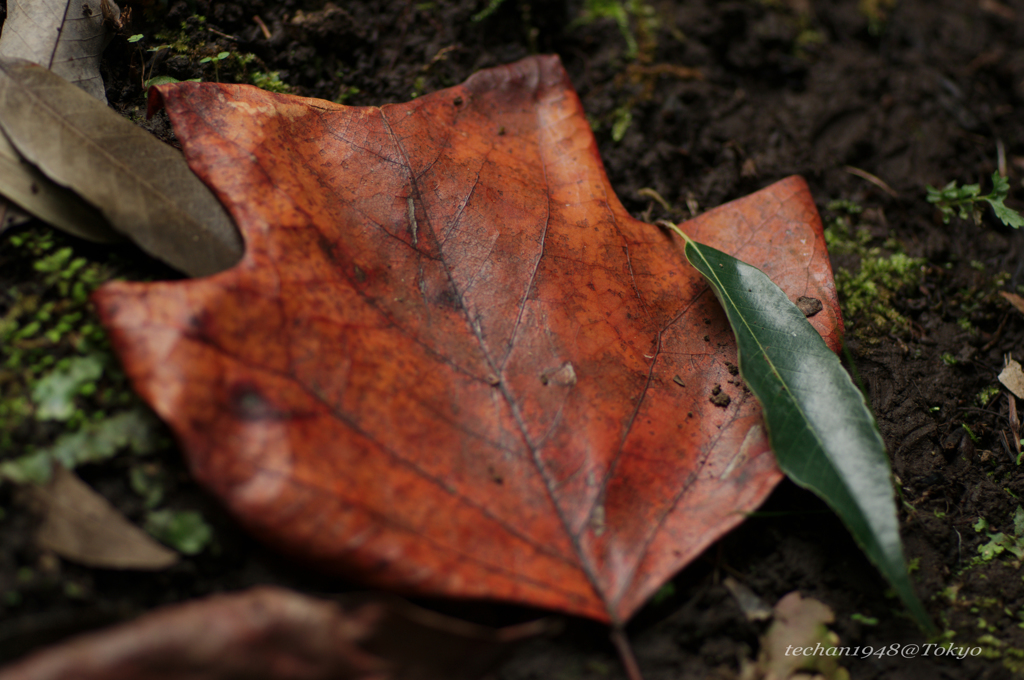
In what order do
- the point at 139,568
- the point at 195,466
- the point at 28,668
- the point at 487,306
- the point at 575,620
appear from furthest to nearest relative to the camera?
the point at 487,306 → the point at 575,620 → the point at 139,568 → the point at 195,466 → the point at 28,668

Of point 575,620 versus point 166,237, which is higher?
point 166,237

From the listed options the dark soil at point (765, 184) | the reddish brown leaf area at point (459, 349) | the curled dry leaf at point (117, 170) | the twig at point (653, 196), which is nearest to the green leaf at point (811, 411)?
the reddish brown leaf area at point (459, 349)

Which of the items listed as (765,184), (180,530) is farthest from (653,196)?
(180,530)

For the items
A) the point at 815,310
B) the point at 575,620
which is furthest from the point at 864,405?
→ the point at 575,620

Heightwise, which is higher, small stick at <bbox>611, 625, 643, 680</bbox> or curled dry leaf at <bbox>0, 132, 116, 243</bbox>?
curled dry leaf at <bbox>0, 132, 116, 243</bbox>

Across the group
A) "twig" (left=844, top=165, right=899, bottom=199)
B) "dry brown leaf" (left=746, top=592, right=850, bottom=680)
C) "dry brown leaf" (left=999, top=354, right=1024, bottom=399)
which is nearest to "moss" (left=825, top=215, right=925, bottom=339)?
"twig" (left=844, top=165, right=899, bottom=199)

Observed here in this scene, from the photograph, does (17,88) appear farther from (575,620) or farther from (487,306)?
(575,620)

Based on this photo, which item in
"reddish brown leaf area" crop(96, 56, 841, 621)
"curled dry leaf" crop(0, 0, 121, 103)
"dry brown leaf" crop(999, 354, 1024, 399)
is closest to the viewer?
"reddish brown leaf area" crop(96, 56, 841, 621)

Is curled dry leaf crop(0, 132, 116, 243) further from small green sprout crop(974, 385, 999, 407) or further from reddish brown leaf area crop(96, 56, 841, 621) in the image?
small green sprout crop(974, 385, 999, 407)
